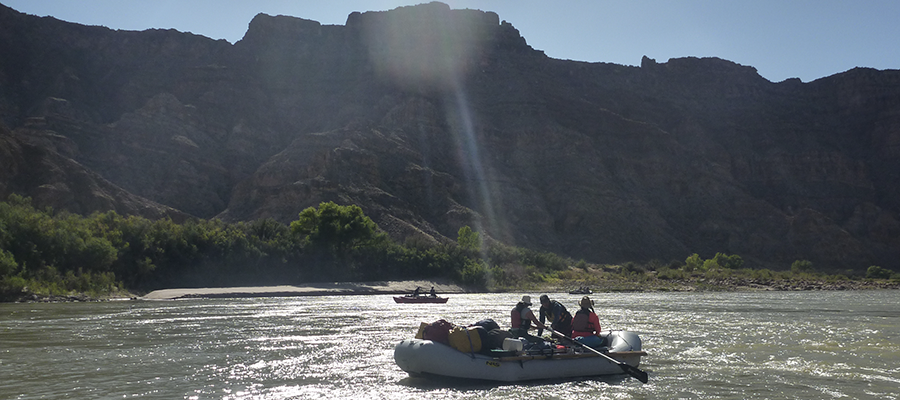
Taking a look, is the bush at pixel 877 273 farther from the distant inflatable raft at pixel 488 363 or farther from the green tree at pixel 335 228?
the distant inflatable raft at pixel 488 363

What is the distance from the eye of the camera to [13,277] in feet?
144

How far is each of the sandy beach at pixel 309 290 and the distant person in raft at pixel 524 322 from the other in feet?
130

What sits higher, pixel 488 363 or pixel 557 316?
pixel 557 316

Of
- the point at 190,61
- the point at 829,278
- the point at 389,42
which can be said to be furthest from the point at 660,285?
the point at 190,61

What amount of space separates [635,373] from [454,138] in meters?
105

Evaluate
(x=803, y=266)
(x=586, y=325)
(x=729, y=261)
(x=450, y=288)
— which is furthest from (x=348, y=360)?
(x=803, y=266)

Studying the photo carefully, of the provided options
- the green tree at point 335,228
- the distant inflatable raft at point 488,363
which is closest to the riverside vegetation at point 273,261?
the green tree at point 335,228

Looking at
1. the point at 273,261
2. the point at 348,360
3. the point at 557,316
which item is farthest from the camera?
the point at 273,261

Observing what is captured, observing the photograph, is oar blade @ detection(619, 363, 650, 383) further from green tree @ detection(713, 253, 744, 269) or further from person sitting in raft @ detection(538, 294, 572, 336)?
green tree @ detection(713, 253, 744, 269)

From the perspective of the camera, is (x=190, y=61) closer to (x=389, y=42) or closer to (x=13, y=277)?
(x=389, y=42)

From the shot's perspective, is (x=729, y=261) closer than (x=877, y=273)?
No

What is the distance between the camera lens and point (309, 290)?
6016 centimetres

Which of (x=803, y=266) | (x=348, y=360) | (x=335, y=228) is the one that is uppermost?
(x=335, y=228)

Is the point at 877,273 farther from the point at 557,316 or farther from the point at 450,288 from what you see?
the point at 557,316
